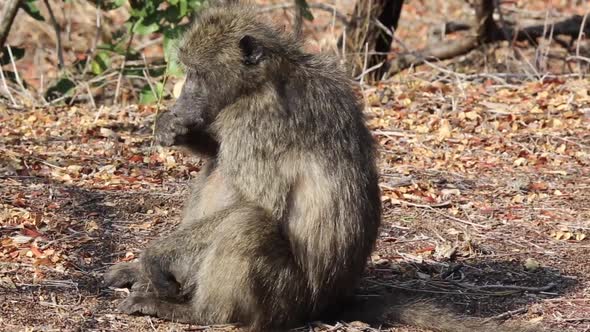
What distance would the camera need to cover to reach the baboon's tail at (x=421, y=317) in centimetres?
428

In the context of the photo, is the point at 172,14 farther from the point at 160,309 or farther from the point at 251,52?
the point at 160,309

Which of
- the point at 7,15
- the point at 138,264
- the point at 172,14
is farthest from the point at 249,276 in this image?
the point at 7,15

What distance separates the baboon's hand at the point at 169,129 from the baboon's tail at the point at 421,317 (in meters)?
1.07

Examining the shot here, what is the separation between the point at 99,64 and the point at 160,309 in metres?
4.29

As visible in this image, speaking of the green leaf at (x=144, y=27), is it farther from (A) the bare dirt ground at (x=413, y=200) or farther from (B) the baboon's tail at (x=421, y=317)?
(B) the baboon's tail at (x=421, y=317)

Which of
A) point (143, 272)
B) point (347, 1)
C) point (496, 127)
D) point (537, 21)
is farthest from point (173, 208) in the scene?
point (347, 1)

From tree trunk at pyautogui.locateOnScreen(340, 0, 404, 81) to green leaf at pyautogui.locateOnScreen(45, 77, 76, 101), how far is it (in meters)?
2.27

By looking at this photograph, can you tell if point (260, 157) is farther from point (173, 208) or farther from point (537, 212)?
point (537, 212)

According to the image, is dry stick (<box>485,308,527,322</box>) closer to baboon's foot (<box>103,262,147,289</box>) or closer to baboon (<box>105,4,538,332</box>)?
baboon (<box>105,4,538,332</box>)

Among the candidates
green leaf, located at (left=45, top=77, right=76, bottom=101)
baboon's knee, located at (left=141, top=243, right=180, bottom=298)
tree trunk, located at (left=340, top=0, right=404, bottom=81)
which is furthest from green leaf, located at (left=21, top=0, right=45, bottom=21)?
baboon's knee, located at (left=141, top=243, right=180, bottom=298)

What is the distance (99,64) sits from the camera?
8.19 m

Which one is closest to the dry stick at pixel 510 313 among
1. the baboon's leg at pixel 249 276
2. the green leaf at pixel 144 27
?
the baboon's leg at pixel 249 276

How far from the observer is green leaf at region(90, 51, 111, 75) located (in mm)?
8172

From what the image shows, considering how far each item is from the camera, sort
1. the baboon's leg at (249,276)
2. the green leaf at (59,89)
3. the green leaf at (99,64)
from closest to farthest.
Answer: the baboon's leg at (249,276) < the green leaf at (59,89) < the green leaf at (99,64)
